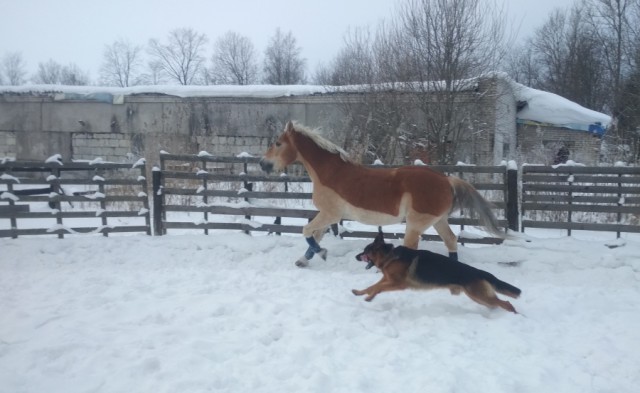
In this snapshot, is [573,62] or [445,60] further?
[573,62]

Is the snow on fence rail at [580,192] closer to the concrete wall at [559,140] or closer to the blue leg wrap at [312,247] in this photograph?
the blue leg wrap at [312,247]

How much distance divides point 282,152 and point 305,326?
3141 mm

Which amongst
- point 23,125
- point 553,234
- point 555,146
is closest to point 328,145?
point 553,234

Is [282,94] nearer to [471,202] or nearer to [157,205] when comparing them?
[157,205]

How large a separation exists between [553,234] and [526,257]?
7.82 feet

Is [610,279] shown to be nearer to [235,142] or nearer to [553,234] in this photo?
[553,234]

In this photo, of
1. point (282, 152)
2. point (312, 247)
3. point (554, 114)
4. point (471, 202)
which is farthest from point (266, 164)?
point (554, 114)

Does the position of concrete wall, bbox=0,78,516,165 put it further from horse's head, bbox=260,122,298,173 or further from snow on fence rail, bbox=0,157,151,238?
horse's head, bbox=260,122,298,173

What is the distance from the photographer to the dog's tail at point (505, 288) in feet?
15.0

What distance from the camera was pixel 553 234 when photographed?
28.0 ft

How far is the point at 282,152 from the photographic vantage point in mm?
6734

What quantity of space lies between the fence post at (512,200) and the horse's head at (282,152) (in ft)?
11.9

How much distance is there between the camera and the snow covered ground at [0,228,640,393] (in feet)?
10.9

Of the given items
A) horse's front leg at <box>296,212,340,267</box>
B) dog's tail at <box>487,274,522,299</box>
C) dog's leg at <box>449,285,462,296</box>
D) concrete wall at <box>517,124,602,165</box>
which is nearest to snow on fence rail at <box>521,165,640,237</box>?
dog's tail at <box>487,274,522,299</box>
